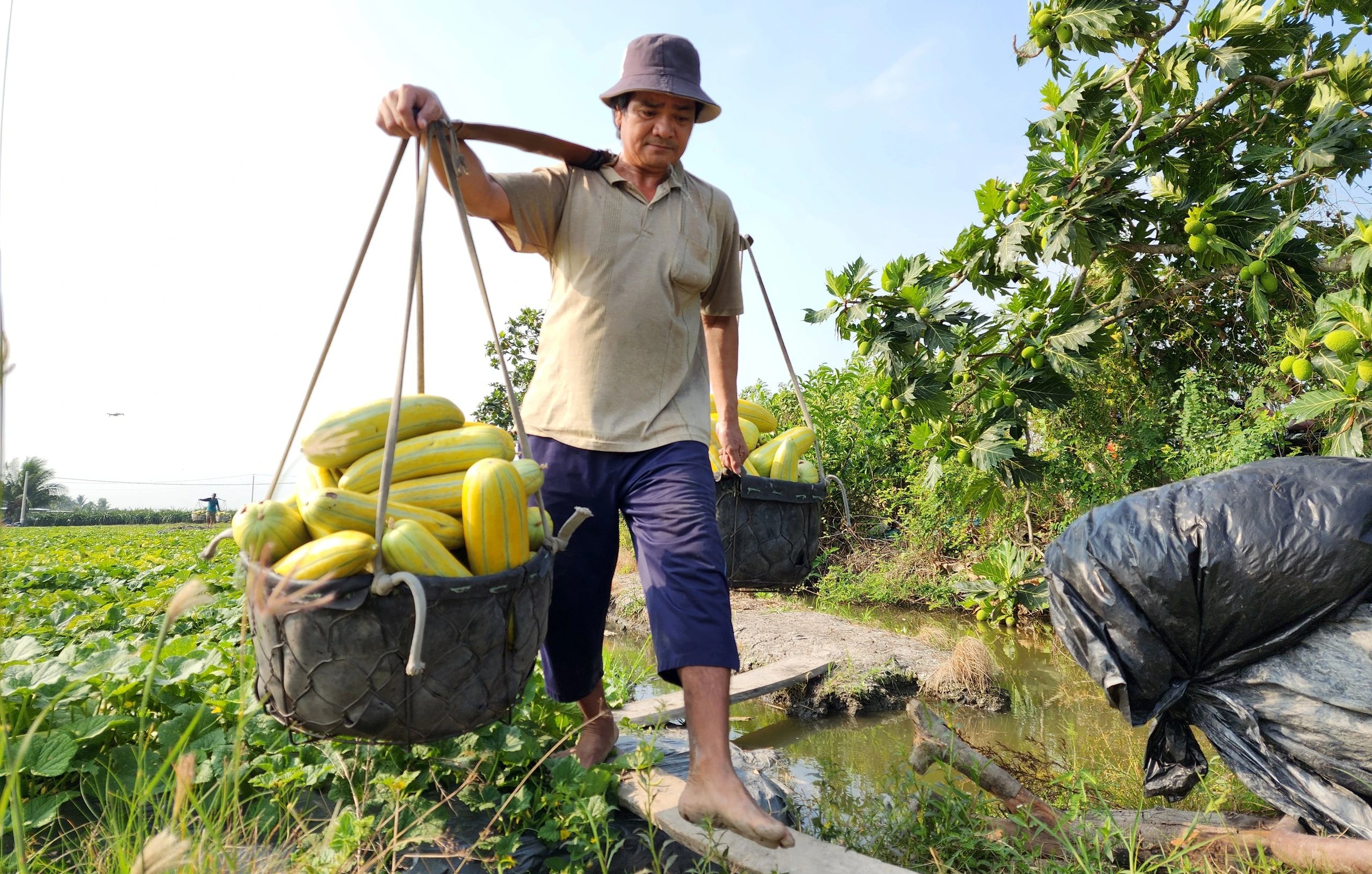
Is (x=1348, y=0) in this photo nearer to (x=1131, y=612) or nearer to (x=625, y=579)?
(x=1131, y=612)

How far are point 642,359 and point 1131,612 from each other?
5.06ft

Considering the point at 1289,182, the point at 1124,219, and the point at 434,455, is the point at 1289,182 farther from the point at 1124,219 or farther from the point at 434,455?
the point at 434,455

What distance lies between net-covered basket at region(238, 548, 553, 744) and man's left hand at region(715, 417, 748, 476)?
113cm

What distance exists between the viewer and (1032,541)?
6285mm

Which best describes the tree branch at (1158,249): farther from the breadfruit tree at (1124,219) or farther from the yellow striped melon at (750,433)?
the yellow striped melon at (750,433)

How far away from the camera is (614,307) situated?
7.16ft

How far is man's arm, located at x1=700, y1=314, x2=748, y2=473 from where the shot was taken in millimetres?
2627

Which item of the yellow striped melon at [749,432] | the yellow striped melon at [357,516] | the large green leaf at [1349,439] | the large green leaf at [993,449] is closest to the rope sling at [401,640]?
the yellow striped melon at [357,516]

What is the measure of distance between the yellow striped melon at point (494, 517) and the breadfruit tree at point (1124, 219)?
2674mm

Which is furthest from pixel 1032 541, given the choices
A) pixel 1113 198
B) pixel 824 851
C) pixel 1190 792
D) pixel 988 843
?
pixel 824 851

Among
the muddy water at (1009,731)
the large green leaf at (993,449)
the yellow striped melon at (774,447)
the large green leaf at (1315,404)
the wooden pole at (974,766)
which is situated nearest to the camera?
the wooden pole at (974,766)

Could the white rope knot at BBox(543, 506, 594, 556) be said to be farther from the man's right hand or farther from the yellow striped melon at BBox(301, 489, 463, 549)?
the man's right hand

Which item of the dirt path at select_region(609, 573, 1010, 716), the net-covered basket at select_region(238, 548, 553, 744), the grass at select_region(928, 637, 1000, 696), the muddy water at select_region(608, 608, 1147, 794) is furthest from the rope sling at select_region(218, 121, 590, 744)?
the grass at select_region(928, 637, 1000, 696)

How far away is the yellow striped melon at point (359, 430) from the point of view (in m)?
1.62
